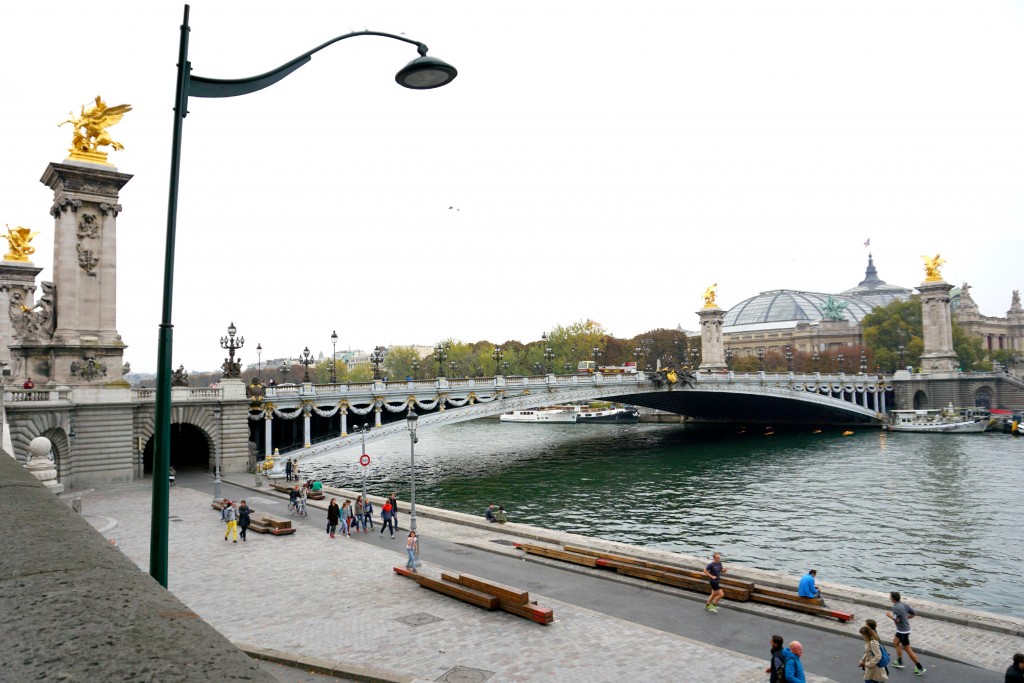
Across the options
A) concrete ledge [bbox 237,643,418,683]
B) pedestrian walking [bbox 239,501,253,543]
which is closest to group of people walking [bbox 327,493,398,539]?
pedestrian walking [bbox 239,501,253,543]

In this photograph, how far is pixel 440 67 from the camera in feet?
30.6

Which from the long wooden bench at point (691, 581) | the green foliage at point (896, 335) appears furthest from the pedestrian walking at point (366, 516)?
the green foliage at point (896, 335)

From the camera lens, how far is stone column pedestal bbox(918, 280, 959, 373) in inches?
4099

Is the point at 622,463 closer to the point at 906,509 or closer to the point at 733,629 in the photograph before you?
the point at 906,509

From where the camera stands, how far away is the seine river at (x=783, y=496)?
26219 millimetres

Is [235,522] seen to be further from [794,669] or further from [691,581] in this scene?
[794,669]

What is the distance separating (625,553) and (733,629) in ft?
28.2

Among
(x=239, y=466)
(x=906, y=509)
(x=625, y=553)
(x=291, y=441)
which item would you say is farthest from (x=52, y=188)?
(x=906, y=509)

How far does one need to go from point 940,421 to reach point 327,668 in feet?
293

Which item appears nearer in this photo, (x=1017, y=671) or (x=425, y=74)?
(x=425, y=74)

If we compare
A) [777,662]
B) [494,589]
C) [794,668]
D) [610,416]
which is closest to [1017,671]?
[794,668]

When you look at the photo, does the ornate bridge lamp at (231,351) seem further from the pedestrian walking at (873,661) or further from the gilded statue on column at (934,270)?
the gilded statue on column at (934,270)

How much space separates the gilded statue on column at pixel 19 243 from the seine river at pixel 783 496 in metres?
27.6

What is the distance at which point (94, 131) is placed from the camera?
39.3 metres
